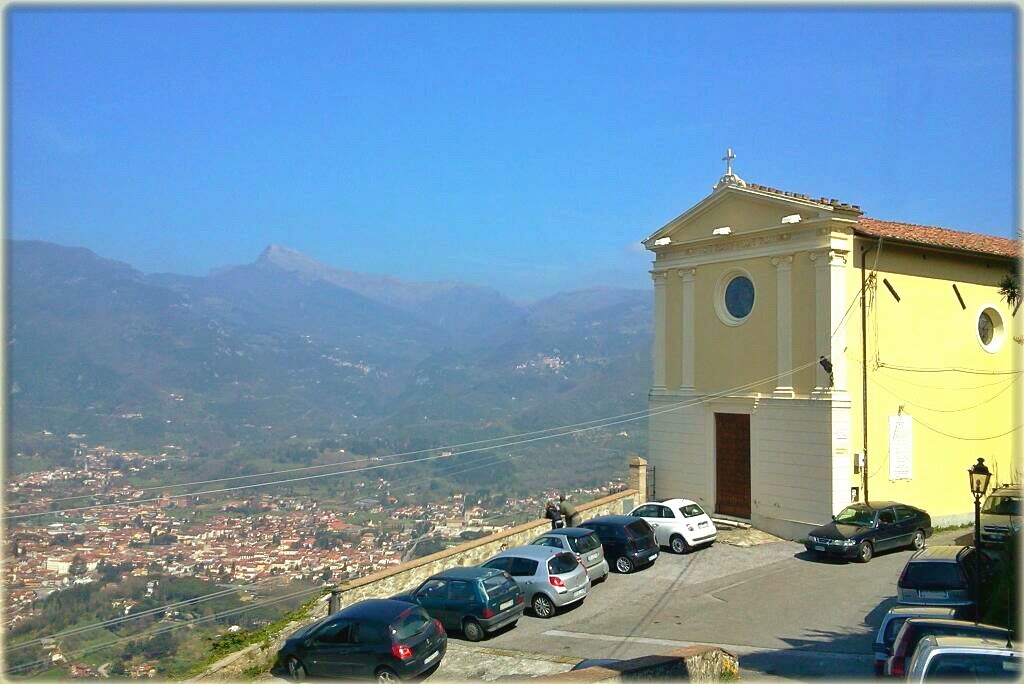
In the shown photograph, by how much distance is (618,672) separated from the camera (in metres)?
9.36

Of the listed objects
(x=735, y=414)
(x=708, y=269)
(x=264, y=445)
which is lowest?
(x=264, y=445)

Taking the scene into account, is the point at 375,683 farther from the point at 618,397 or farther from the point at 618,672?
the point at 618,397

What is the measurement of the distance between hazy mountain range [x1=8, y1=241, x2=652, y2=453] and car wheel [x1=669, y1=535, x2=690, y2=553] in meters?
24.7

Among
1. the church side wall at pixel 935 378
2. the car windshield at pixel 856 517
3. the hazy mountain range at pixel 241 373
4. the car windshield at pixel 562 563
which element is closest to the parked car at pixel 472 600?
the car windshield at pixel 562 563

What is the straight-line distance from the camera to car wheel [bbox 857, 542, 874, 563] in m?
20.0

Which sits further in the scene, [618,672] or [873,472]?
[873,472]

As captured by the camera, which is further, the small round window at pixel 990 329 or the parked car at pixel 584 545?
the small round window at pixel 990 329

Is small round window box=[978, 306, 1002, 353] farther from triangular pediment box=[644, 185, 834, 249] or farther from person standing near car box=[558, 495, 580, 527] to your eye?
person standing near car box=[558, 495, 580, 527]

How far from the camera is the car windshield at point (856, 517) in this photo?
20.6m

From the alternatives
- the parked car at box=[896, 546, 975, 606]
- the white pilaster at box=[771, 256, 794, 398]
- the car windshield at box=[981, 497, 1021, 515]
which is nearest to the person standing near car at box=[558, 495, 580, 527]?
the white pilaster at box=[771, 256, 794, 398]

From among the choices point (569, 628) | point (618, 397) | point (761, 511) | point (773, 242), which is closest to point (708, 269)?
point (773, 242)

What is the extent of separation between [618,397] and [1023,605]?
162 ft

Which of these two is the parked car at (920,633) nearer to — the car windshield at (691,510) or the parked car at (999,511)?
the parked car at (999,511)

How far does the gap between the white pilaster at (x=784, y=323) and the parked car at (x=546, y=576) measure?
8.83m
